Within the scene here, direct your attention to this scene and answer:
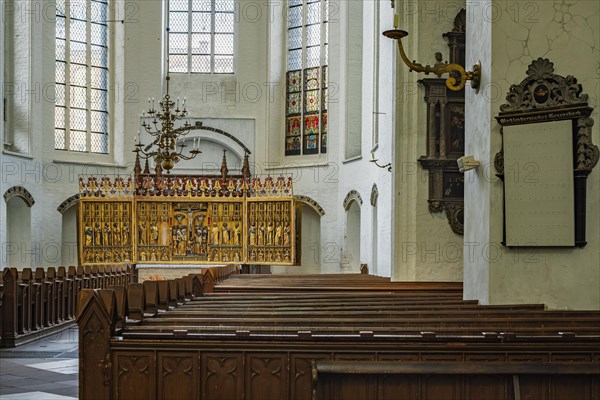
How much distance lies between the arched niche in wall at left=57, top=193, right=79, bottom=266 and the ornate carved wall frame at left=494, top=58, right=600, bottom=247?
15.7 meters

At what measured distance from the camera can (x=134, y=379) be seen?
4500 mm

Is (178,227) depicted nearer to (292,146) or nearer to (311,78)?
(292,146)

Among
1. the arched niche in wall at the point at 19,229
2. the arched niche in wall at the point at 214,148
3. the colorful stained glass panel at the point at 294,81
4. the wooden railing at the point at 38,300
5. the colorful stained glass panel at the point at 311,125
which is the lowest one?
the wooden railing at the point at 38,300

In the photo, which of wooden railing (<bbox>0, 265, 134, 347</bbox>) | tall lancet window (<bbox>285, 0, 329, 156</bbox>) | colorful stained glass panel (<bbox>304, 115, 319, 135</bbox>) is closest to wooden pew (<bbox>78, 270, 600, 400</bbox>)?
wooden railing (<bbox>0, 265, 134, 347</bbox>)

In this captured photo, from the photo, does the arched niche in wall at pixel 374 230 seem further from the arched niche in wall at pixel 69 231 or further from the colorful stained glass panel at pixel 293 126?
the arched niche in wall at pixel 69 231

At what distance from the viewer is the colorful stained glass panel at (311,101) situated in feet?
71.6

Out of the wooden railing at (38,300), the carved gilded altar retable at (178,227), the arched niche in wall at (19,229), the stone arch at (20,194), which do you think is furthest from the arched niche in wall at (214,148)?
the wooden railing at (38,300)

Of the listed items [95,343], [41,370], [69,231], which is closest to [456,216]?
A: [41,370]

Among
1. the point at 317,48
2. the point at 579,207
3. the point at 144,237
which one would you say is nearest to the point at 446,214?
the point at 579,207

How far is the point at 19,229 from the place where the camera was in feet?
63.7

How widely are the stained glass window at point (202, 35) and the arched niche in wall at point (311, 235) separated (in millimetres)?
4640

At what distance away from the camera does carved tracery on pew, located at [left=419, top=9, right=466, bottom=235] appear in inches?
432

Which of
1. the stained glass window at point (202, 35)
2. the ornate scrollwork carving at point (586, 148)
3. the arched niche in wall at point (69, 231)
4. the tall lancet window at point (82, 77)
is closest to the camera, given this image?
the ornate scrollwork carving at point (586, 148)

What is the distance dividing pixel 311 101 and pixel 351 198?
3530 mm
